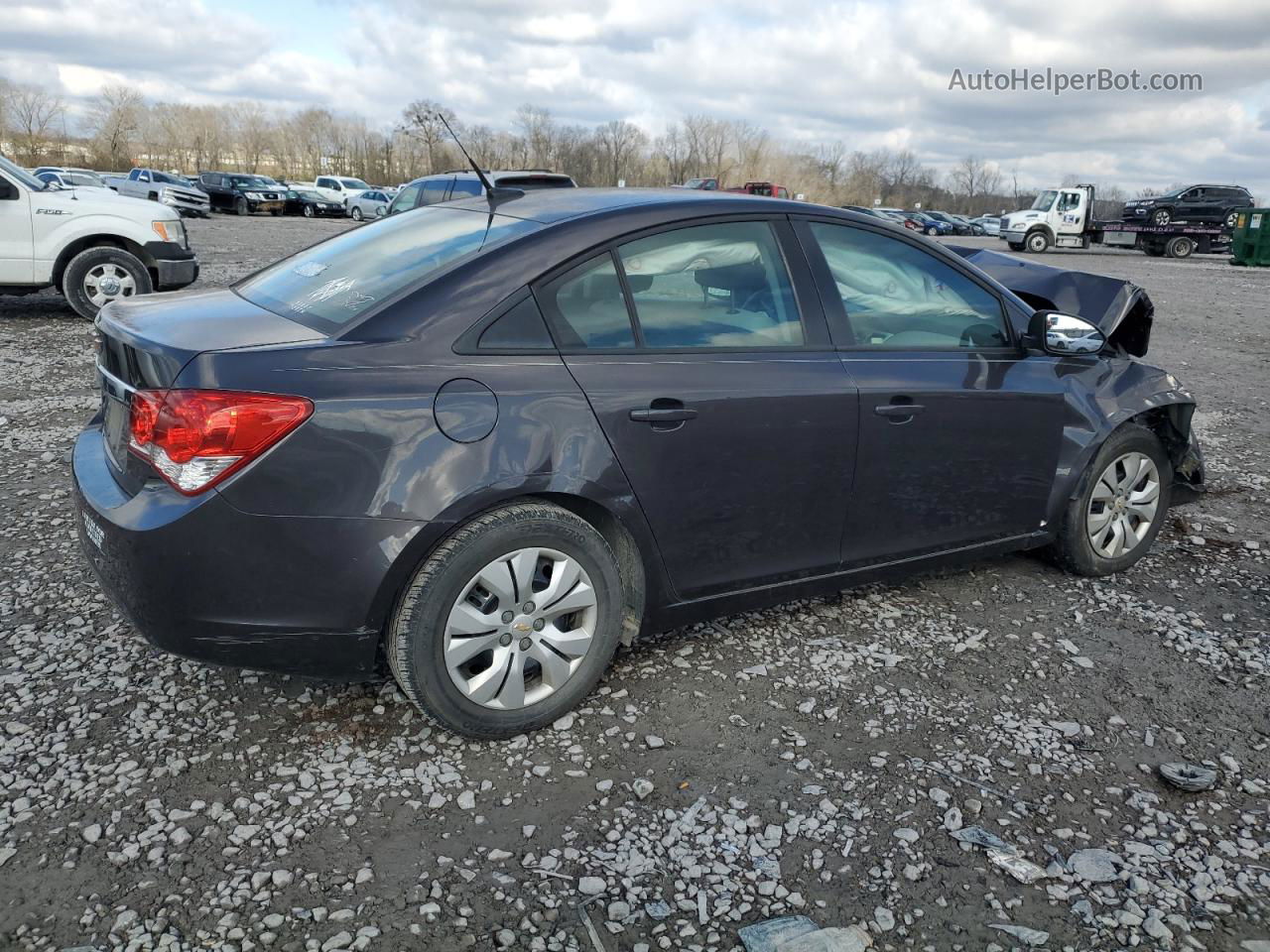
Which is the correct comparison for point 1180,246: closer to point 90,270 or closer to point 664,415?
point 90,270

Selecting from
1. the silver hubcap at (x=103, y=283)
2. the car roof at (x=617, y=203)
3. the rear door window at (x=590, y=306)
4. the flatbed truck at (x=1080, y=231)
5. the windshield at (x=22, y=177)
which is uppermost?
the flatbed truck at (x=1080, y=231)

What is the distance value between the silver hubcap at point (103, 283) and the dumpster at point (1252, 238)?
29492 mm

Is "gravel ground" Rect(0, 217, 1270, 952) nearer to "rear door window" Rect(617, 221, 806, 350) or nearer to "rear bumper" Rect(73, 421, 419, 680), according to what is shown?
"rear bumper" Rect(73, 421, 419, 680)

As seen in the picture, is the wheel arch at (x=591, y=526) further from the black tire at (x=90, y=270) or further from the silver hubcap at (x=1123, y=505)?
the black tire at (x=90, y=270)

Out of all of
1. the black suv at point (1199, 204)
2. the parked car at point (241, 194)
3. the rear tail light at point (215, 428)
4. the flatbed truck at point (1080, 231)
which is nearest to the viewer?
the rear tail light at point (215, 428)

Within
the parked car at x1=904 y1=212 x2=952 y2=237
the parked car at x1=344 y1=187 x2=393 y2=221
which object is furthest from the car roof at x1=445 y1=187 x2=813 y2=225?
the parked car at x1=904 y1=212 x2=952 y2=237

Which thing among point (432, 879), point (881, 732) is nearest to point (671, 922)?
point (432, 879)

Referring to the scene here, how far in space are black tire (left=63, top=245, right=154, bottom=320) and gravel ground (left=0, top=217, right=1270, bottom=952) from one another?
273 inches

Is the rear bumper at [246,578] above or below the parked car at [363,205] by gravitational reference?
below

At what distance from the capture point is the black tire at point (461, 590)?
271 centimetres

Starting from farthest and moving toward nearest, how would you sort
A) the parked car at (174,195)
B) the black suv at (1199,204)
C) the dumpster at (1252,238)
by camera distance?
1. the black suv at (1199,204)
2. the parked car at (174,195)
3. the dumpster at (1252,238)

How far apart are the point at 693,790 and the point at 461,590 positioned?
868 mm

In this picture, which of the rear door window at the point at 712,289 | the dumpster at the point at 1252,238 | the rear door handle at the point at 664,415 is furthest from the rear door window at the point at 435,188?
the dumpster at the point at 1252,238

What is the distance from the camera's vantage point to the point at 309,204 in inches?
1752
